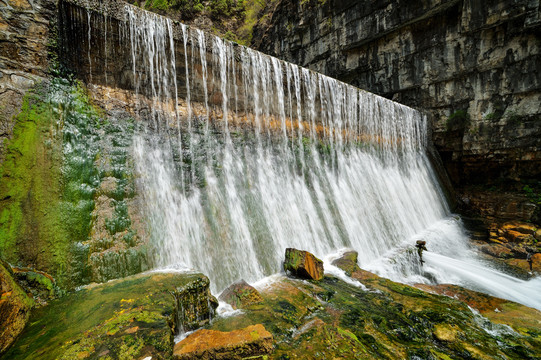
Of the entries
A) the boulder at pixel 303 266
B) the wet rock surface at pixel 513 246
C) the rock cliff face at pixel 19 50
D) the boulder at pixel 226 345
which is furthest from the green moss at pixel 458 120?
the rock cliff face at pixel 19 50

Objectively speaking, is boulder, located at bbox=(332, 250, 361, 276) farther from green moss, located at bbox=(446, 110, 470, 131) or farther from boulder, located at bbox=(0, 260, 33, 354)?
green moss, located at bbox=(446, 110, 470, 131)

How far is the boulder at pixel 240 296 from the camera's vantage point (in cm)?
343

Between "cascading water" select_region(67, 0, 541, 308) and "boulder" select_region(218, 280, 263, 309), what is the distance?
0.58m

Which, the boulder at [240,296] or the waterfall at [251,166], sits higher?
the waterfall at [251,166]

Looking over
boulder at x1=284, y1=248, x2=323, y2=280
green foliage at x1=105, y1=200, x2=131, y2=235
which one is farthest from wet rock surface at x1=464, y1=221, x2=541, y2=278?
green foliage at x1=105, y1=200, x2=131, y2=235

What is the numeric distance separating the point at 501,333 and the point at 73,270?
5.81 metres

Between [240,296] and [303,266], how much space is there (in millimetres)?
1388

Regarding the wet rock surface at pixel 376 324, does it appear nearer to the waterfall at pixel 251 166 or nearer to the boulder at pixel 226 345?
the boulder at pixel 226 345

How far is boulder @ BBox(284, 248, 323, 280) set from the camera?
14.5 feet

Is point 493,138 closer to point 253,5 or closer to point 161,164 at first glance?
point 161,164

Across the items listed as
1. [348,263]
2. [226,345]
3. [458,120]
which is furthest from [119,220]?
[458,120]

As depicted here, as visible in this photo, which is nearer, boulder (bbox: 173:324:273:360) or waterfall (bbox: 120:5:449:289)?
boulder (bbox: 173:324:273:360)

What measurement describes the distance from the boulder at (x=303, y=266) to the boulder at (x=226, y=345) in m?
2.03

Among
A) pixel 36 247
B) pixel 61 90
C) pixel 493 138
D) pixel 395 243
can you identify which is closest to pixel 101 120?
pixel 61 90
